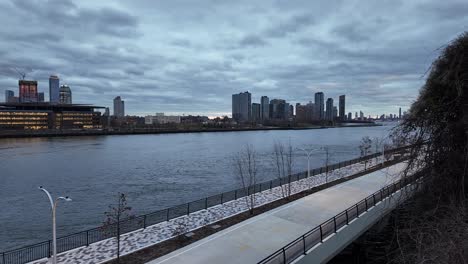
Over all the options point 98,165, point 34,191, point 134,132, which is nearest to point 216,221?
point 34,191

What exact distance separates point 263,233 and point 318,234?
2.51 metres

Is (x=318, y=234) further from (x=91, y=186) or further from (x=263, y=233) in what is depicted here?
(x=91, y=186)

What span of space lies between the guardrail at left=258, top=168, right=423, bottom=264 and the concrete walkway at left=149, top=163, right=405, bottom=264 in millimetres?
950

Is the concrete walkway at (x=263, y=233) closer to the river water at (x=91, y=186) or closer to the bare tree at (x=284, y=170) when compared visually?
the river water at (x=91, y=186)

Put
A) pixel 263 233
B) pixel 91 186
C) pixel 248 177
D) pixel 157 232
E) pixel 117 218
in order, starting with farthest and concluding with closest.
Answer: pixel 248 177 < pixel 91 186 < pixel 157 232 < pixel 117 218 < pixel 263 233

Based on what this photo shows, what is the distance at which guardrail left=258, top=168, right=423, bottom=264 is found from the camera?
1198cm

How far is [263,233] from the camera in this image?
1547 centimetres

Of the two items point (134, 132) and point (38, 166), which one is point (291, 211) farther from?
point (134, 132)

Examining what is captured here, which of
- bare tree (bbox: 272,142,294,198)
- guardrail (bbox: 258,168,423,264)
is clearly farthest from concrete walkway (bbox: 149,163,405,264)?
bare tree (bbox: 272,142,294,198)

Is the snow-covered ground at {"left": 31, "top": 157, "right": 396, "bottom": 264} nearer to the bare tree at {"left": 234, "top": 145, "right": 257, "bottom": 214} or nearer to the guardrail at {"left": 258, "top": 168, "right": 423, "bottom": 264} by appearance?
the bare tree at {"left": 234, "top": 145, "right": 257, "bottom": 214}

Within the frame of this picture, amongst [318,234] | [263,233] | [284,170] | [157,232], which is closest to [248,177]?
[284,170]

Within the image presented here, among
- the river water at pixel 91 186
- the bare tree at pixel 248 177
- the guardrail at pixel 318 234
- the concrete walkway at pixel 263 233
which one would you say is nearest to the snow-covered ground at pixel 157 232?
the bare tree at pixel 248 177

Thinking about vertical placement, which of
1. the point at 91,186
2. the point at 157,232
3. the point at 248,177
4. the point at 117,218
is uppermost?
the point at 117,218

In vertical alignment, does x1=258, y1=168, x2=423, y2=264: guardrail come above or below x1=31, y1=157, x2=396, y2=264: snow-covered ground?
above
